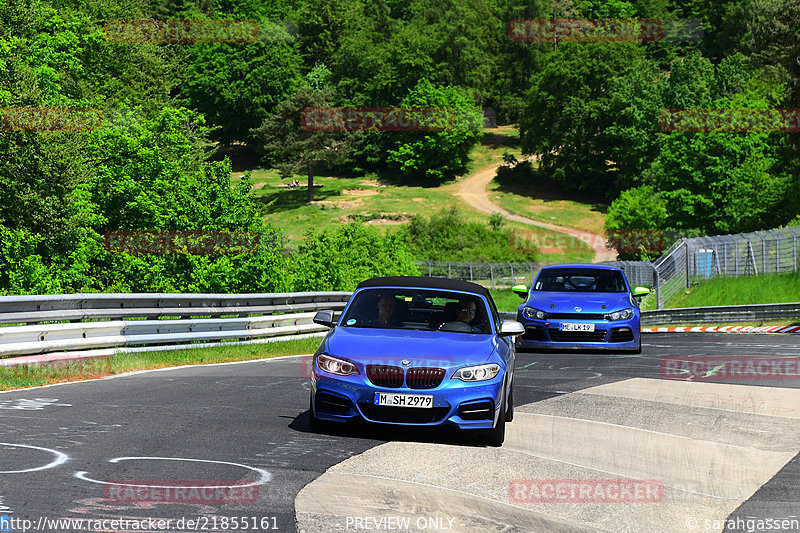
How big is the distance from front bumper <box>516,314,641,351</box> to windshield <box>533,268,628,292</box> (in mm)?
955

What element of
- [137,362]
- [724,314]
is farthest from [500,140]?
[137,362]

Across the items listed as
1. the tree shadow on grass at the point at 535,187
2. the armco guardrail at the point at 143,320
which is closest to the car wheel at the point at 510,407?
the armco guardrail at the point at 143,320

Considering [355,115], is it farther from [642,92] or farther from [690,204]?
[690,204]

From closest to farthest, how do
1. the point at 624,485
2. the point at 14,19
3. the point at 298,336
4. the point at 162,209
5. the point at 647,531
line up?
1. the point at 647,531
2. the point at 624,485
3. the point at 298,336
4. the point at 162,209
5. the point at 14,19

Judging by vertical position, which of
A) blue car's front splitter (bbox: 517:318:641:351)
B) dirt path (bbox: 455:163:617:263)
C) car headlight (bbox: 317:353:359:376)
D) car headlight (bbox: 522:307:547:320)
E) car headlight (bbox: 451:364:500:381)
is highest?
car headlight (bbox: 317:353:359:376)

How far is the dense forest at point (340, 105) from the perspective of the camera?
3597 cm

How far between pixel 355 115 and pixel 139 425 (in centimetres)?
11238

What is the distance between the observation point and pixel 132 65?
68000 millimetres

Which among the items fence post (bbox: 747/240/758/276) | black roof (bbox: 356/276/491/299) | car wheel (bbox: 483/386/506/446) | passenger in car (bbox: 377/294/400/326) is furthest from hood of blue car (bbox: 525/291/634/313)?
fence post (bbox: 747/240/758/276)

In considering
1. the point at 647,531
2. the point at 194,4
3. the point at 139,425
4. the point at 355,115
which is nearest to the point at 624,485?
the point at 647,531

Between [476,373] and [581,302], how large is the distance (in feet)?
31.6

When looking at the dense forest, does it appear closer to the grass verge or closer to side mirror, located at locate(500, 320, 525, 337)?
the grass verge

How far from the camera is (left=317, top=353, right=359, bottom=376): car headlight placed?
8.59 meters

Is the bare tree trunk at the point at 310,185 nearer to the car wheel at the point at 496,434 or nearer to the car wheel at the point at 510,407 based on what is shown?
the car wheel at the point at 510,407
